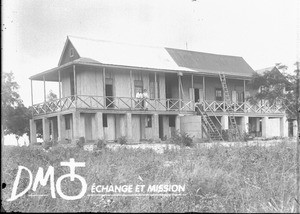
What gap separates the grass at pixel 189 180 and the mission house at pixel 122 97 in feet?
33.6

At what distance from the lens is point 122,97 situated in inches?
810

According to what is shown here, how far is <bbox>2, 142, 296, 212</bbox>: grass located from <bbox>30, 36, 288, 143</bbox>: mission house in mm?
10246

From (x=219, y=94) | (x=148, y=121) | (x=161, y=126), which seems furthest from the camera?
(x=219, y=94)

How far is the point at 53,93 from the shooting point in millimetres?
28125

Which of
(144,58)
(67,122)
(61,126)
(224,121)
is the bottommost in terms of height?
(224,121)

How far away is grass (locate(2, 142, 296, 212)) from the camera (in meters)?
5.69

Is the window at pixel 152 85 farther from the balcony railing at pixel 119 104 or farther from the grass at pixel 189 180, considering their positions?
the grass at pixel 189 180

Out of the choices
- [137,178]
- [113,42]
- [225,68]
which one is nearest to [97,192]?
[137,178]

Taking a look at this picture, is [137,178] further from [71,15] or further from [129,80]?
[129,80]

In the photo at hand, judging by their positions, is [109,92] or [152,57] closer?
[109,92]

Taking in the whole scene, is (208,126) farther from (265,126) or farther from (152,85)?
(265,126)

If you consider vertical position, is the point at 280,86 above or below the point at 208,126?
above

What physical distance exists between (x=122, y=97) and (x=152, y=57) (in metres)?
4.32

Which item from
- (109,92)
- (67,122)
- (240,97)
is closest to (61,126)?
(67,122)
